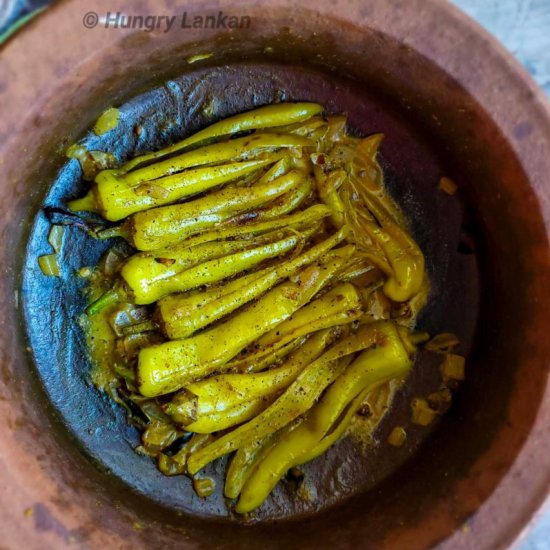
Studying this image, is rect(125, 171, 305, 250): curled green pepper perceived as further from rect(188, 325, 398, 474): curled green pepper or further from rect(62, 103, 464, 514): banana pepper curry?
rect(188, 325, 398, 474): curled green pepper

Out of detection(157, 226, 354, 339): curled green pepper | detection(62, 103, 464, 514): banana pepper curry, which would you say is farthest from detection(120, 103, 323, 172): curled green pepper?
detection(157, 226, 354, 339): curled green pepper

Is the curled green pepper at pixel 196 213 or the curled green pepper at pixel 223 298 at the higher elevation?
the curled green pepper at pixel 196 213

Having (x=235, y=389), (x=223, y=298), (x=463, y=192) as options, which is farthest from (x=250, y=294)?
(x=463, y=192)

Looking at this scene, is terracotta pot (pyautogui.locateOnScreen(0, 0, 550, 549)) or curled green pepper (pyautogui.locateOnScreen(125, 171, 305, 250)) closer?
terracotta pot (pyautogui.locateOnScreen(0, 0, 550, 549))

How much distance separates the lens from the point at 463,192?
1741 mm

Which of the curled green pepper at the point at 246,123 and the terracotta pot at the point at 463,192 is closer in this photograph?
the terracotta pot at the point at 463,192

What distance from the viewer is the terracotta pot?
4.51 feet

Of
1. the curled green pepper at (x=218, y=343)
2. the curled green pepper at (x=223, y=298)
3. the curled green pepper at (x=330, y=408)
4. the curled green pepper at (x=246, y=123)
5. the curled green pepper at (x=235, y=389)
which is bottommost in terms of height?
the curled green pepper at (x=330, y=408)

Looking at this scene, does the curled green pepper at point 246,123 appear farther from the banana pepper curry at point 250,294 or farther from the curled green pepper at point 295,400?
the curled green pepper at point 295,400

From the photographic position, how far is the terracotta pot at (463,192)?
1.37 m

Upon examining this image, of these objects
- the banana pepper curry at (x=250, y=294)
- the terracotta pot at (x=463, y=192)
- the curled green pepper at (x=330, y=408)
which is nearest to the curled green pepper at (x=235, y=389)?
the banana pepper curry at (x=250, y=294)

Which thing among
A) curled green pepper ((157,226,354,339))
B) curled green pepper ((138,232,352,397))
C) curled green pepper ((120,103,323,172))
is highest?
curled green pepper ((120,103,323,172))

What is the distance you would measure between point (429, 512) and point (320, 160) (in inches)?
37.0

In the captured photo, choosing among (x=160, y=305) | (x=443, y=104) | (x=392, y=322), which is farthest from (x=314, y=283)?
(x=443, y=104)
